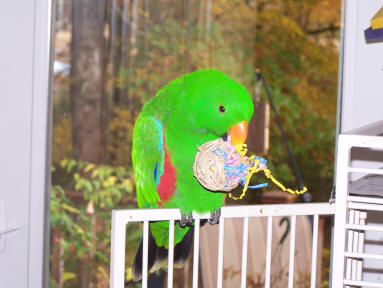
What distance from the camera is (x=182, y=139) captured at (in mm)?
1186

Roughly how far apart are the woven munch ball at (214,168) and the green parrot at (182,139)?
139 mm

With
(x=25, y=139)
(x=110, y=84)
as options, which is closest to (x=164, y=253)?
(x=25, y=139)

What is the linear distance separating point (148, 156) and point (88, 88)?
3.18ft

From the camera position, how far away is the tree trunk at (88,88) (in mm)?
2053

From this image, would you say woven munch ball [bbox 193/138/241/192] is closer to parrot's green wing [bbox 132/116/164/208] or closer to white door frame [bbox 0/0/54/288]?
parrot's green wing [bbox 132/116/164/208]

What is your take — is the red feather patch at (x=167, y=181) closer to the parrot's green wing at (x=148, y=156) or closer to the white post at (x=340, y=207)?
the parrot's green wing at (x=148, y=156)

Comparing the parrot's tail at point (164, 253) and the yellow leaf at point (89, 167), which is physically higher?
the yellow leaf at point (89, 167)

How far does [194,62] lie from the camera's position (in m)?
2.29

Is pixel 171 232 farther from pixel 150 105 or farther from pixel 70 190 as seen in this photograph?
pixel 70 190

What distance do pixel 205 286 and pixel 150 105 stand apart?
867 mm

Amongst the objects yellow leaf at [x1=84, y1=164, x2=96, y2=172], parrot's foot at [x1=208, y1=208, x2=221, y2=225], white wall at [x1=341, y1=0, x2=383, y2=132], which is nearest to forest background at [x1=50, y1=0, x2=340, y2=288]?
yellow leaf at [x1=84, y1=164, x2=96, y2=172]

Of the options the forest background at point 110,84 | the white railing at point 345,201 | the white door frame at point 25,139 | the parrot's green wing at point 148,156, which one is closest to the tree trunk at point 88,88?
the forest background at point 110,84

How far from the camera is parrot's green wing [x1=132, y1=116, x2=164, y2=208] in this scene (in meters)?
1.23

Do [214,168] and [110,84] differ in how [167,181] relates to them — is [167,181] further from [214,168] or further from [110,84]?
[110,84]
